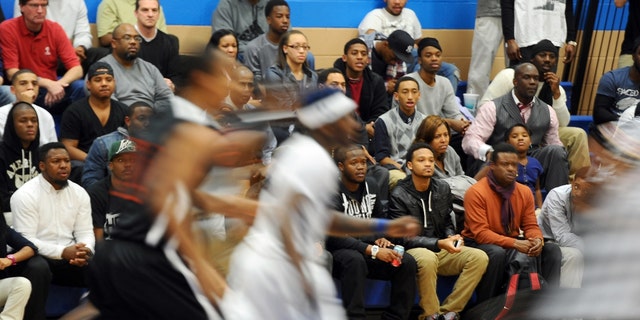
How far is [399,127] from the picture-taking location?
30.2 ft

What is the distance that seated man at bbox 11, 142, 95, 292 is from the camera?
739 cm

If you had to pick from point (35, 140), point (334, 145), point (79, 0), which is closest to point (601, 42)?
point (79, 0)

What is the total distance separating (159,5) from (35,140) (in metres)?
2.34

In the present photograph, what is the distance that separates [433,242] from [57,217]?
291 centimetres

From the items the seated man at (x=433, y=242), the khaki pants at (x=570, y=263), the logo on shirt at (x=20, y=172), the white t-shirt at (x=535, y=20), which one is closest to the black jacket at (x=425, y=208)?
the seated man at (x=433, y=242)

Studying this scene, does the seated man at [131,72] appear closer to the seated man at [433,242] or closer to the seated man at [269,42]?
the seated man at [269,42]

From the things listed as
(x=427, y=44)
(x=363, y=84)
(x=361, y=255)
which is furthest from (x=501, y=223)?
(x=427, y=44)

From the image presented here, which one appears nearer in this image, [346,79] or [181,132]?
[181,132]

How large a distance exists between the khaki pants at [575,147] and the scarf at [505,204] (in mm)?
1922

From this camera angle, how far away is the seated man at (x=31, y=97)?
8.44 m

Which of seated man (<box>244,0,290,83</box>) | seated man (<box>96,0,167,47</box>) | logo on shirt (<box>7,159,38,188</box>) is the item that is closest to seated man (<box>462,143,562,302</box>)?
seated man (<box>244,0,290,83</box>)

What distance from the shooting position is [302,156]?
4.59m

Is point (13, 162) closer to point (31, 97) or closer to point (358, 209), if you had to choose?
point (31, 97)

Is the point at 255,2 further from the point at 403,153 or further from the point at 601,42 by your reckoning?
the point at 601,42
